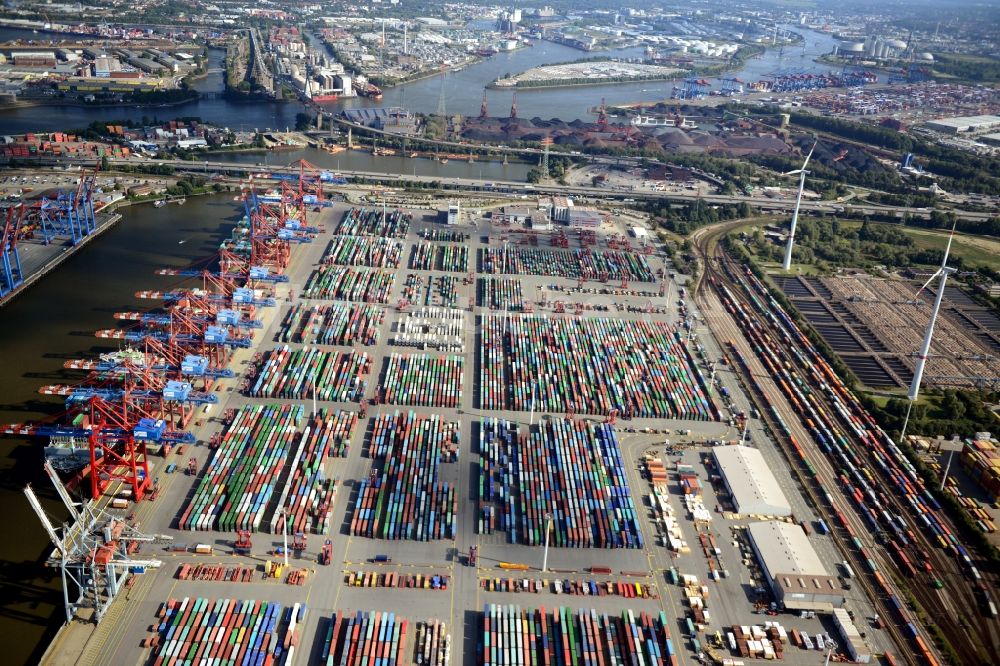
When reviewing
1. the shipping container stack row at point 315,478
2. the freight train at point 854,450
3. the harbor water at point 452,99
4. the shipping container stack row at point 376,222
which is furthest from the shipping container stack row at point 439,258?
the harbor water at point 452,99

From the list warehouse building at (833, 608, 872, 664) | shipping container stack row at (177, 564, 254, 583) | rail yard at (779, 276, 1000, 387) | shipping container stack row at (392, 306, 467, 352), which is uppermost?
shipping container stack row at (392, 306, 467, 352)

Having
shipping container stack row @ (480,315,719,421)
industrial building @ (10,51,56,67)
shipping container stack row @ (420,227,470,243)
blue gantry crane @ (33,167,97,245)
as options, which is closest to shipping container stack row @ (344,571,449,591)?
shipping container stack row @ (480,315,719,421)

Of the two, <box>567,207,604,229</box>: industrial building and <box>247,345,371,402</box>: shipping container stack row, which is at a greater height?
<box>567,207,604,229</box>: industrial building

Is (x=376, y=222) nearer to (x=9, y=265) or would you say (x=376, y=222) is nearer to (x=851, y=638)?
(x=9, y=265)

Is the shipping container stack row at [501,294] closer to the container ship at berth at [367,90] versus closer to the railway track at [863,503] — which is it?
the railway track at [863,503]

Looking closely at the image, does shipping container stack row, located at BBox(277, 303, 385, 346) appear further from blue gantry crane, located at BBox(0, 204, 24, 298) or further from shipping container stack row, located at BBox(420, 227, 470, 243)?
blue gantry crane, located at BBox(0, 204, 24, 298)

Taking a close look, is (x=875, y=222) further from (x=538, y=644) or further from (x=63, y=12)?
(x=63, y=12)
